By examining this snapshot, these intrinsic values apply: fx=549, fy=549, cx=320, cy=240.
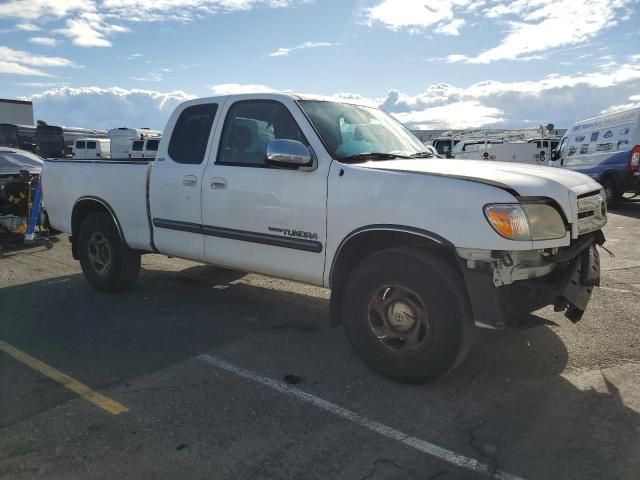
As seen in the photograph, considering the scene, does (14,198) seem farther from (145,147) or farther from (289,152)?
(145,147)

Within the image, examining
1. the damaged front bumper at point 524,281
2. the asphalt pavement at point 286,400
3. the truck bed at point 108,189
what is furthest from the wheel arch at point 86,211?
the damaged front bumper at point 524,281

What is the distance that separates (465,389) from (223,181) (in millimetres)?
2596

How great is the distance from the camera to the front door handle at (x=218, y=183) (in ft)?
15.6

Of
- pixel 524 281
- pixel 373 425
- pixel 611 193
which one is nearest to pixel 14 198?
pixel 373 425

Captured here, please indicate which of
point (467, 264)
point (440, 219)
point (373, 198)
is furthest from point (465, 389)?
point (373, 198)

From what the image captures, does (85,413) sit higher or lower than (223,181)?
lower

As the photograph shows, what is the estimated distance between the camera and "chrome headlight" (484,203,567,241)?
10.8 feet

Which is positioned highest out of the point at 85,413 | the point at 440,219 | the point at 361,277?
the point at 440,219

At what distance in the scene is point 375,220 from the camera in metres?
3.77

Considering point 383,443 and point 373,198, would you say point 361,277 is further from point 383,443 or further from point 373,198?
point 383,443

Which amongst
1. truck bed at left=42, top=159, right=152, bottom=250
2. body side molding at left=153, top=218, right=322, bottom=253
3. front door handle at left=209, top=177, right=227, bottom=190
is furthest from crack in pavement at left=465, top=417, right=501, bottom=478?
truck bed at left=42, top=159, right=152, bottom=250

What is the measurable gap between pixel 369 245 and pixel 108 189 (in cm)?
331

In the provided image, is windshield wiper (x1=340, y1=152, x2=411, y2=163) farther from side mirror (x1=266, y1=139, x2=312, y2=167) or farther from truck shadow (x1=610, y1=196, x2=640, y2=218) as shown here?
truck shadow (x1=610, y1=196, x2=640, y2=218)

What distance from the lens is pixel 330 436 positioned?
317cm
